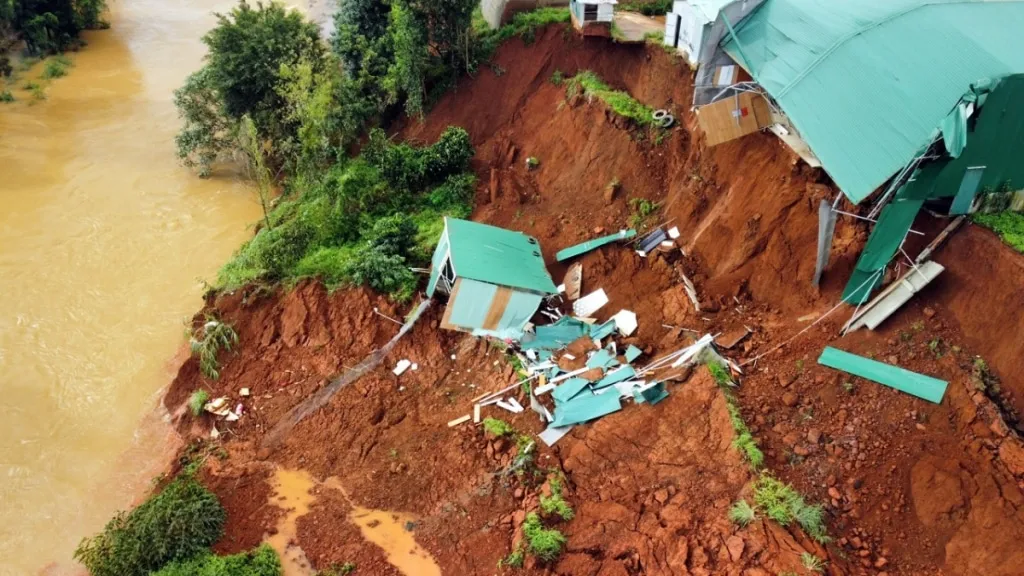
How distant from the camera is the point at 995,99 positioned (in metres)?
9.23

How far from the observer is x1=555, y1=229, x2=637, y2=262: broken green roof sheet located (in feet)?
43.7

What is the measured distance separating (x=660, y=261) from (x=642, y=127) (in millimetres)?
3486

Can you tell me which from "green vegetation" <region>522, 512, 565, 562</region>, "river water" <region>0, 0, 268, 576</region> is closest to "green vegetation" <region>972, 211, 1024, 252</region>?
"green vegetation" <region>522, 512, 565, 562</region>

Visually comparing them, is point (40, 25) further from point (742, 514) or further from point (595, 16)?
point (742, 514)

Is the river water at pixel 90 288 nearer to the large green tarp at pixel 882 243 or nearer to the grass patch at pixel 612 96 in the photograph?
the grass patch at pixel 612 96

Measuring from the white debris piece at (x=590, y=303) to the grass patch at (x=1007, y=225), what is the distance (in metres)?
6.11

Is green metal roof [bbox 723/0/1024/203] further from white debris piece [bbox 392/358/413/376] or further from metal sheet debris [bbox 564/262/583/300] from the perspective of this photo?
white debris piece [bbox 392/358/413/376]

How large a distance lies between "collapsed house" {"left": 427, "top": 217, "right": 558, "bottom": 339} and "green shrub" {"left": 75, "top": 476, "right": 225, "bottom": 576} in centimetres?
506

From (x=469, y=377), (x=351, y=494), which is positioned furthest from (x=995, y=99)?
(x=351, y=494)

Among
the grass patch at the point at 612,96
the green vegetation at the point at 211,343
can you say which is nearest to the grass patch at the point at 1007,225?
the grass patch at the point at 612,96

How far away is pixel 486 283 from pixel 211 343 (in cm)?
569

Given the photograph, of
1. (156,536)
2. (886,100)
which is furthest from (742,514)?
(156,536)

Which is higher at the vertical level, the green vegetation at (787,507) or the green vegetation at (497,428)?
the green vegetation at (787,507)

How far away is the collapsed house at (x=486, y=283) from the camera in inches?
472
